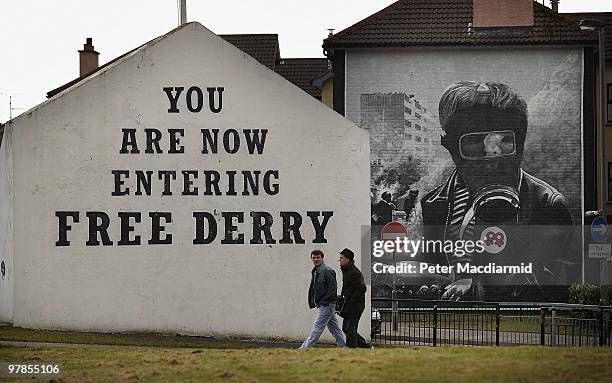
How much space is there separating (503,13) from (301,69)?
1920 centimetres

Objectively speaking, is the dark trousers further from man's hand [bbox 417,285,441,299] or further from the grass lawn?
man's hand [bbox 417,285,441,299]

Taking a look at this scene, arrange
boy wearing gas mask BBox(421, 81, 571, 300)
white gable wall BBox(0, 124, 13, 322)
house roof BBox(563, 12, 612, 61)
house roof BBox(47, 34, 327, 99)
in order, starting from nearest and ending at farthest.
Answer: white gable wall BBox(0, 124, 13, 322) < boy wearing gas mask BBox(421, 81, 571, 300) < house roof BBox(563, 12, 612, 61) < house roof BBox(47, 34, 327, 99)

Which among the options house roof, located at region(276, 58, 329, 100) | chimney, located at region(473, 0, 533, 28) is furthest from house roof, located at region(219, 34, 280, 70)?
chimney, located at region(473, 0, 533, 28)

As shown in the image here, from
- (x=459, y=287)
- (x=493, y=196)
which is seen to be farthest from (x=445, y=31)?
(x=459, y=287)

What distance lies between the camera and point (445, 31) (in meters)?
43.8

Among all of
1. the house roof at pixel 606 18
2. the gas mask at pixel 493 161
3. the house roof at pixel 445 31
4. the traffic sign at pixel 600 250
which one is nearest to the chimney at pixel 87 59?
the house roof at pixel 445 31

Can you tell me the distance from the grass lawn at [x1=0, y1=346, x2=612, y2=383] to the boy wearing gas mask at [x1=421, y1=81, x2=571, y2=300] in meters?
25.1

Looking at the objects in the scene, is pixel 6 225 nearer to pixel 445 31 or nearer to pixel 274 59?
pixel 445 31

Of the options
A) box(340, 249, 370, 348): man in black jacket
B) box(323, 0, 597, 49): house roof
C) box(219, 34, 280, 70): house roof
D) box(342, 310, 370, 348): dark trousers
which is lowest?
box(342, 310, 370, 348): dark trousers

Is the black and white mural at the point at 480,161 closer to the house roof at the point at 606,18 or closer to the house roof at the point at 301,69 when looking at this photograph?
the house roof at the point at 606,18

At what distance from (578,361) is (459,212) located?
27.9 metres

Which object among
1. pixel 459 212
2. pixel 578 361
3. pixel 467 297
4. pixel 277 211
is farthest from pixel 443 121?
pixel 578 361

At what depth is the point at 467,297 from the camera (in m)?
42.8

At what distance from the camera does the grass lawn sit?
577 inches
